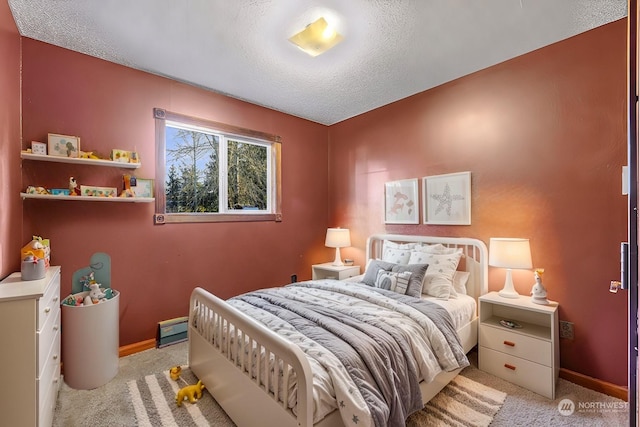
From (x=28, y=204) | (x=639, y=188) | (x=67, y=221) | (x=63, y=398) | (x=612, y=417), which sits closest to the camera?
(x=639, y=188)

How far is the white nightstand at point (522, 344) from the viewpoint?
210cm

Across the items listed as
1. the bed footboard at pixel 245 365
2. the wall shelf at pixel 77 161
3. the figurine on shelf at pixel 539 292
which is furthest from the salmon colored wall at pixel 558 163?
the wall shelf at pixel 77 161

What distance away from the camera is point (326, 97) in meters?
3.40

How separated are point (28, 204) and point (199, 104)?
1701 millimetres

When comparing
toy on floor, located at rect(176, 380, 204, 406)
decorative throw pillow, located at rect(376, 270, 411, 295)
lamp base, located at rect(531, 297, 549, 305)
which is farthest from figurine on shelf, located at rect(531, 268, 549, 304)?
toy on floor, located at rect(176, 380, 204, 406)

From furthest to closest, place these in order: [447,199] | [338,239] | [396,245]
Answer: [338,239]
[396,245]
[447,199]

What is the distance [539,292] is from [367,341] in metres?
1.60

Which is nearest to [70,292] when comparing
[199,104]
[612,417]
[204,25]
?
[199,104]

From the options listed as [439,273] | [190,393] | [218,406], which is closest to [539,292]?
[439,273]

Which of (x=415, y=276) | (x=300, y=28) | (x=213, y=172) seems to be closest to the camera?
(x=300, y=28)

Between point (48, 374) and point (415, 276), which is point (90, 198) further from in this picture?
point (415, 276)

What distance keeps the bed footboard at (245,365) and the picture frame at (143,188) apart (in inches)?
45.0

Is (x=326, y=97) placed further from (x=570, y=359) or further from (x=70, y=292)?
(x=570, y=359)

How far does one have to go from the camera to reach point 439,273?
2682 mm
